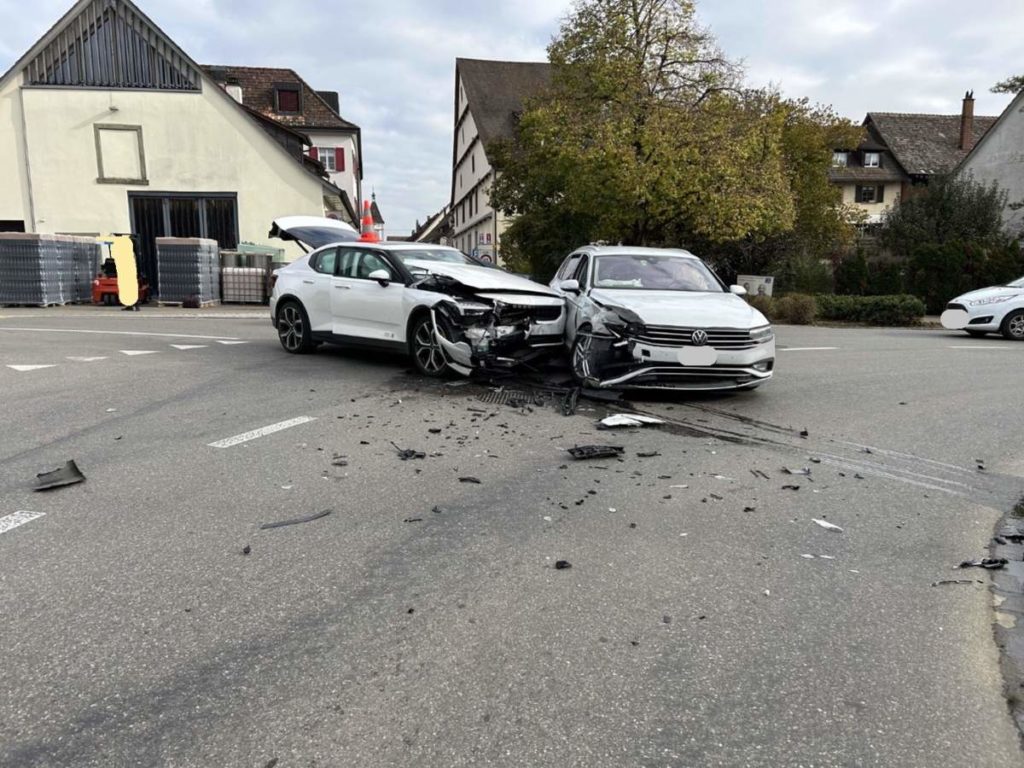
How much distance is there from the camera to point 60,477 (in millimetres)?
4953

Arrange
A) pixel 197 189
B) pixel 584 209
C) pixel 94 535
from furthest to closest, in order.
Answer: pixel 197 189 < pixel 584 209 < pixel 94 535

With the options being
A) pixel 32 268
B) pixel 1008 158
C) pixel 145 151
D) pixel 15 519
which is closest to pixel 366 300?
pixel 15 519

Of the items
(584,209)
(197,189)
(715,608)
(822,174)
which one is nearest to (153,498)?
(715,608)

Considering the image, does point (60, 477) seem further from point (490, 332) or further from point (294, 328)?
point (294, 328)

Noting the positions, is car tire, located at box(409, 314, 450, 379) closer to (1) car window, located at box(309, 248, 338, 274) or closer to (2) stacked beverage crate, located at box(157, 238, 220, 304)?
(1) car window, located at box(309, 248, 338, 274)

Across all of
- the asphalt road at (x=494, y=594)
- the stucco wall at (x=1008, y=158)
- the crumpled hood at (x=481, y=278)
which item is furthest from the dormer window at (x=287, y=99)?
the asphalt road at (x=494, y=594)

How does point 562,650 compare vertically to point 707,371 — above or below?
below

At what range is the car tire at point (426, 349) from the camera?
28.6 ft

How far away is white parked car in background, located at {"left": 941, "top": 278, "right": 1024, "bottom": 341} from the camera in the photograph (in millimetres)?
15945

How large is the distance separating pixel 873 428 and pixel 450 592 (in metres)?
5.15

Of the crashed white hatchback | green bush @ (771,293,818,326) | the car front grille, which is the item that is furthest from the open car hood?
green bush @ (771,293,818,326)

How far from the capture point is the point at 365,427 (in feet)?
21.6

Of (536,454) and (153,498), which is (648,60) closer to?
(536,454)

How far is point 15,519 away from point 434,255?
6.52 m
